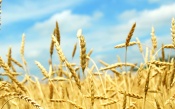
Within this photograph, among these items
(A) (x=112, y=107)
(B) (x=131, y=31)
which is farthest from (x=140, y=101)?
(B) (x=131, y=31)

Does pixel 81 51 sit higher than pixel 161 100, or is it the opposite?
pixel 81 51

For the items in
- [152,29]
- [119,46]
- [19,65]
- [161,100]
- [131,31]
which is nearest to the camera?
[131,31]

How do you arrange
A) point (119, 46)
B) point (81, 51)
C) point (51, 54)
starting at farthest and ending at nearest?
point (51, 54) → point (119, 46) → point (81, 51)

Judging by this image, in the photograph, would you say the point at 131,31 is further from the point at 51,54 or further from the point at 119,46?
the point at 51,54

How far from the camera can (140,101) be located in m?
2.99

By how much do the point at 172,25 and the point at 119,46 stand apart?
555 millimetres

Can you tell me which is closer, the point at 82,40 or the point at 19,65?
the point at 82,40

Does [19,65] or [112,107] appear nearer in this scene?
[112,107]

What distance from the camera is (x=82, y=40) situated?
1543 millimetres

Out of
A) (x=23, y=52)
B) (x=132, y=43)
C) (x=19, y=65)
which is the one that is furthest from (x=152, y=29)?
(x=19, y=65)

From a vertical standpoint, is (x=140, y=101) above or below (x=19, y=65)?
below

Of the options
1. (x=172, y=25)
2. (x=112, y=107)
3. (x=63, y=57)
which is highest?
(x=172, y=25)

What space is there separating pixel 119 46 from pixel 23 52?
106 cm

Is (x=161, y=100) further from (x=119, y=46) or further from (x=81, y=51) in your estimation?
(x=81, y=51)
